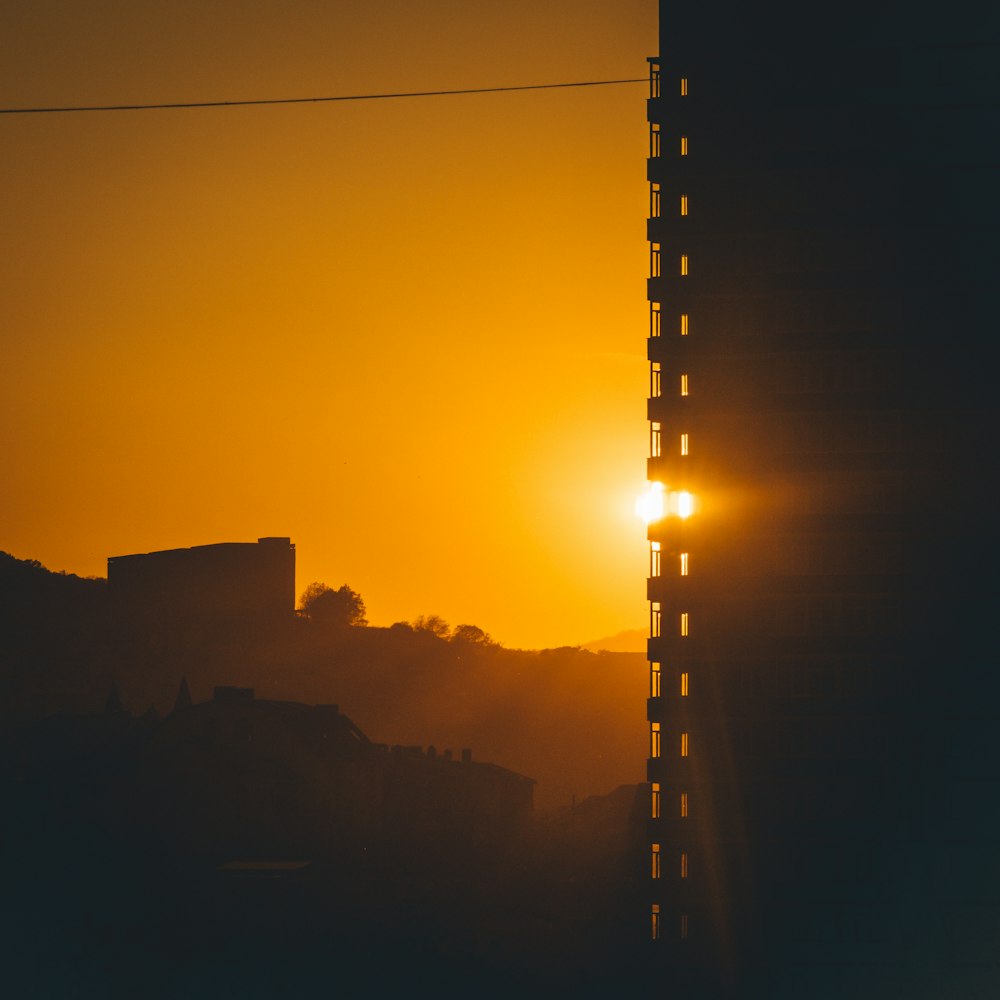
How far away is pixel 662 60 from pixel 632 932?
33.2 metres

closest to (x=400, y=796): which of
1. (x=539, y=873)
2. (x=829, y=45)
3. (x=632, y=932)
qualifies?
(x=539, y=873)

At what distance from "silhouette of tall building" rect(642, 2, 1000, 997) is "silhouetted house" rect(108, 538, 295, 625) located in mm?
73580

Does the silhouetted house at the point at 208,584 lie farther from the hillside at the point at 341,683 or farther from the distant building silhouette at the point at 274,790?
the distant building silhouette at the point at 274,790

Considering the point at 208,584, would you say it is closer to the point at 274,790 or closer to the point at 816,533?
the point at 274,790

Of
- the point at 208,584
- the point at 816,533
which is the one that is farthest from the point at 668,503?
the point at 208,584

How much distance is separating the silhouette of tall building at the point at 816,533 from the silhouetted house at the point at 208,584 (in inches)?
2897

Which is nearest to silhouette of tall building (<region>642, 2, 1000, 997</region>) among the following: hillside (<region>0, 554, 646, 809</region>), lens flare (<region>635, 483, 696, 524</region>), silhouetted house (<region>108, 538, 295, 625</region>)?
lens flare (<region>635, 483, 696, 524</region>)

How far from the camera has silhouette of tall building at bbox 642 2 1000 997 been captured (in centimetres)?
6103

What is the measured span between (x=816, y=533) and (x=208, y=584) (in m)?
80.2

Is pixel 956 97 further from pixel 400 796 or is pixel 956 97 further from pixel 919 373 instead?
pixel 400 796

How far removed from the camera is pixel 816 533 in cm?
6481

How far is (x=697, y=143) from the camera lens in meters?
67.6

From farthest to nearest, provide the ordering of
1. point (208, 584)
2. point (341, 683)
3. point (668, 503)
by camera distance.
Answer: point (341, 683) → point (208, 584) → point (668, 503)

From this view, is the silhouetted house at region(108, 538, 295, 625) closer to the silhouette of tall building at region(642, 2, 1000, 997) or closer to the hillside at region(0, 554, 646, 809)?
A: the hillside at region(0, 554, 646, 809)
